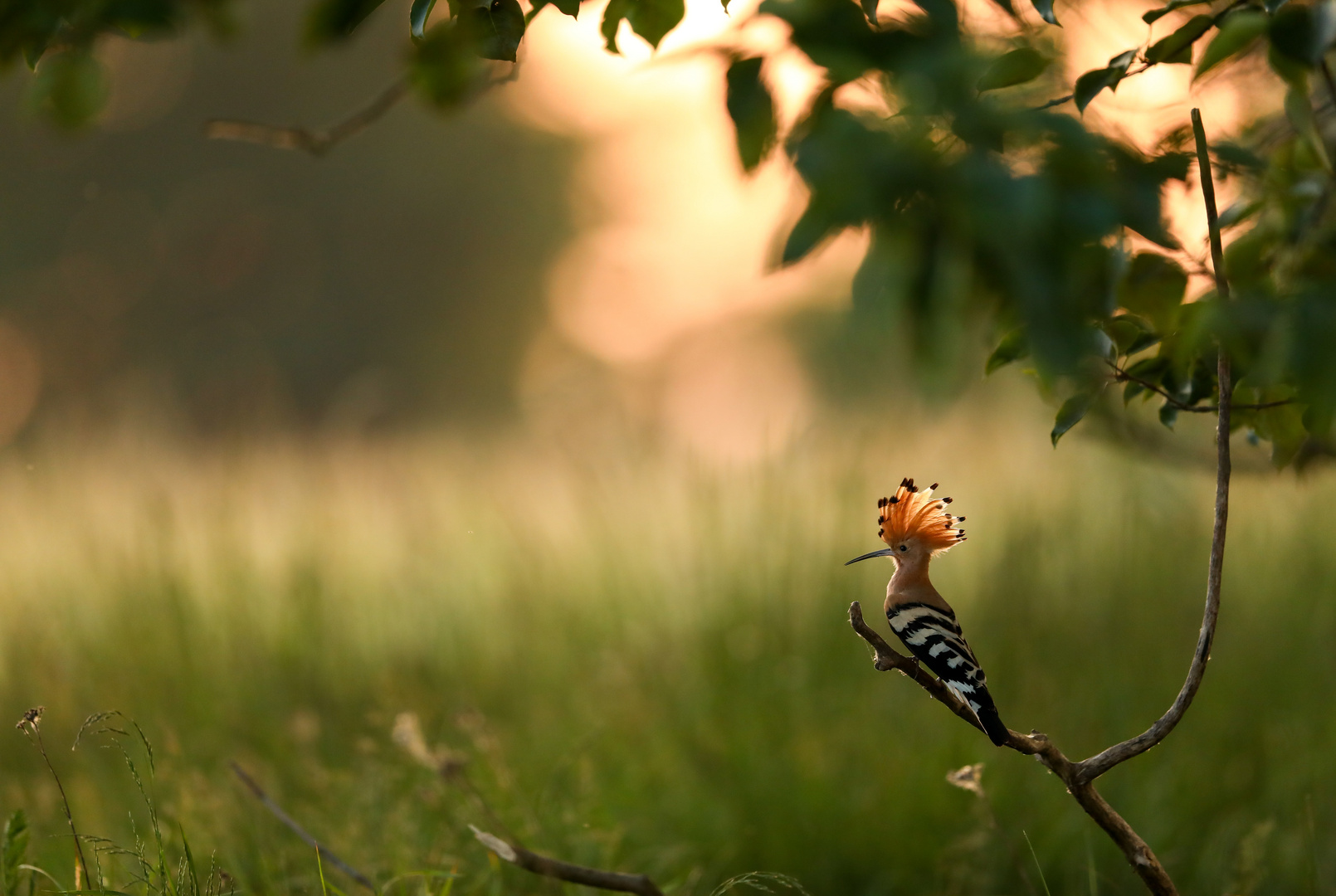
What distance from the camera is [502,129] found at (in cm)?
2045

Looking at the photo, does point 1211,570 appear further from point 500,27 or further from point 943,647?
point 500,27

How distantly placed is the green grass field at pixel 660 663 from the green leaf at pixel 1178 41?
1165mm

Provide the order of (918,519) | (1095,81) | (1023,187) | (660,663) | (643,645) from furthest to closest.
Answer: (643,645), (660,663), (1095,81), (918,519), (1023,187)

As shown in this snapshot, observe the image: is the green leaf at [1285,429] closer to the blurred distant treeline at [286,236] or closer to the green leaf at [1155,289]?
the green leaf at [1155,289]

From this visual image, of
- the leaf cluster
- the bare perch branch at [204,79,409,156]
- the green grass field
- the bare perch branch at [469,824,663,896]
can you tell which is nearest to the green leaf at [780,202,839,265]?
the leaf cluster

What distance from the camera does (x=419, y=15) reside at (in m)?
1.05

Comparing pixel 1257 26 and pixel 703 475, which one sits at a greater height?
pixel 1257 26

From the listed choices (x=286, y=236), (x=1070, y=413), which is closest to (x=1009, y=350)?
(x=1070, y=413)

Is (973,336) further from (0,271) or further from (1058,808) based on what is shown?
(0,271)

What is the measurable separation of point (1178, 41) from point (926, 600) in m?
0.59

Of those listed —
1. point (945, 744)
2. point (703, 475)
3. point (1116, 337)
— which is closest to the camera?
point (1116, 337)

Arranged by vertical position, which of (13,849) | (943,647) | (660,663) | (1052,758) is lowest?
(660,663)

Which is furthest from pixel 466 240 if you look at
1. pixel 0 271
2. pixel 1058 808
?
pixel 1058 808

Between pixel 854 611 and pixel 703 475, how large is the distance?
2331mm
